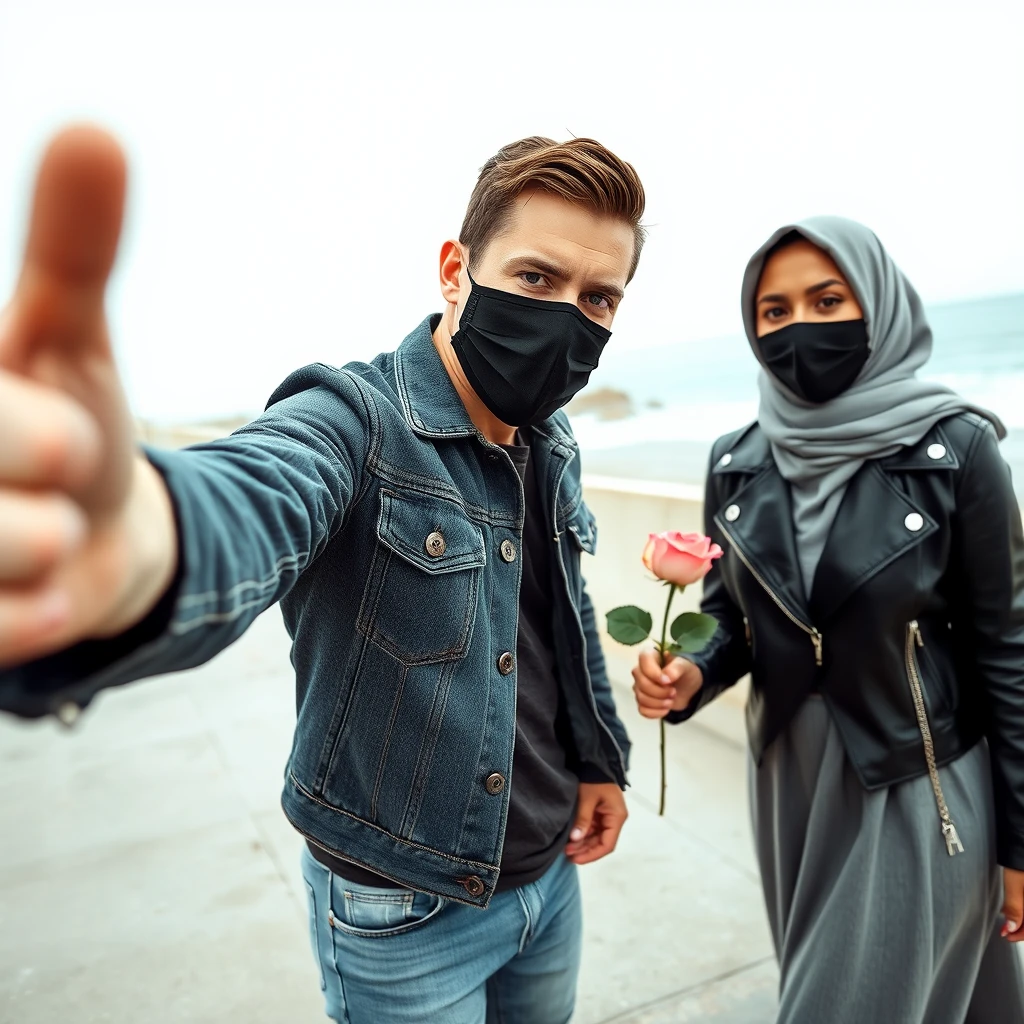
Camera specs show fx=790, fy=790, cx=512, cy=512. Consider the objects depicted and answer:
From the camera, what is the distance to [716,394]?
3378cm

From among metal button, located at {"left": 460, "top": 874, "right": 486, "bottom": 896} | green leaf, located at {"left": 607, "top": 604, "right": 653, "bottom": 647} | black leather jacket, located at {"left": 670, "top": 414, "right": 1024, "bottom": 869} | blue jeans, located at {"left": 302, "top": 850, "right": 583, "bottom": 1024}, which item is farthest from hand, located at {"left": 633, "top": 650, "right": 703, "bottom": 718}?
metal button, located at {"left": 460, "top": 874, "right": 486, "bottom": 896}

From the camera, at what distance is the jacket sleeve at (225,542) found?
51 cm

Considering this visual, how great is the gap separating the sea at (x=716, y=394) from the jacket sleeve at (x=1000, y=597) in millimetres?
2334

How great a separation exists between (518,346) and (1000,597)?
0.98 metres

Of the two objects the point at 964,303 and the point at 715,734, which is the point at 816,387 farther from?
the point at 964,303

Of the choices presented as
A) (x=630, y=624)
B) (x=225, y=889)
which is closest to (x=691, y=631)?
(x=630, y=624)

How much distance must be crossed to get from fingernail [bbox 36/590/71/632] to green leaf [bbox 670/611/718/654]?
3.49ft

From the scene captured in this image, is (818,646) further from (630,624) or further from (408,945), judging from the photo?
(408,945)

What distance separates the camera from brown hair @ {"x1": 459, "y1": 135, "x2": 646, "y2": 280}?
111cm

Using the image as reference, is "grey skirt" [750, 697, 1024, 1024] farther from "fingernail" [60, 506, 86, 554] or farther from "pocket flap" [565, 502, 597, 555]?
"fingernail" [60, 506, 86, 554]

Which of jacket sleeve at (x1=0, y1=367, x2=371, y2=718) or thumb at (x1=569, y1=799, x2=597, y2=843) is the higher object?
jacket sleeve at (x1=0, y1=367, x2=371, y2=718)

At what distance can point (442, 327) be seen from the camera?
1261 millimetres

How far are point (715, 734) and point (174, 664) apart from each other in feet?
10.9

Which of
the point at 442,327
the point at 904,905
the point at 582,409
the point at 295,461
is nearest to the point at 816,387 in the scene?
the point at 442,327
